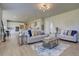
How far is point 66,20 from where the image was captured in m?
2.70

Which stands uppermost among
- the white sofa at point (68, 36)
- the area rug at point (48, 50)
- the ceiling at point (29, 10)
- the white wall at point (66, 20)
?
the ceiling at point (29, 10)

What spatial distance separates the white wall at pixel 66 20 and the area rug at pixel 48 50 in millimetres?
437

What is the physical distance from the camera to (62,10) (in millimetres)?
2645

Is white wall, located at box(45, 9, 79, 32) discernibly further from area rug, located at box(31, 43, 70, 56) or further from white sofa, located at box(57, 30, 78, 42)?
area rug, located at box(31, 43, 70, 56)

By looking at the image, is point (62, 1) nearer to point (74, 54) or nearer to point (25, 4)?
point (25, 4)

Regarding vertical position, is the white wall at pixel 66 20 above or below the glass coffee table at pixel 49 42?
above

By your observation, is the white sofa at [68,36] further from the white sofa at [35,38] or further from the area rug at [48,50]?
the white sofa at [35,38]

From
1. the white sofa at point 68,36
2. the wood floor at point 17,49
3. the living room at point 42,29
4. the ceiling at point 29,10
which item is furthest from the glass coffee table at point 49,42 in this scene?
the ceiling at point 29,10

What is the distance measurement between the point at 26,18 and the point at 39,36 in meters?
0.54

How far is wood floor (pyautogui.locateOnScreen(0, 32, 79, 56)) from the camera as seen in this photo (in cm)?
262

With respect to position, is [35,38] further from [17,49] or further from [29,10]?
[29,10]

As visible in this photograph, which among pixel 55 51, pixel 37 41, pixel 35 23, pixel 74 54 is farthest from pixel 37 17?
pixel 74 54

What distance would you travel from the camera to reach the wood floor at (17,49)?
Answer: 2.62 m

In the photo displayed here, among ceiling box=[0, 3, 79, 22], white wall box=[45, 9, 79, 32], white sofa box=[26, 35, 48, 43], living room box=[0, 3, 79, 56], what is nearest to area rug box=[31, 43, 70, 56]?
living room box=[0, 3, 79, 56]
